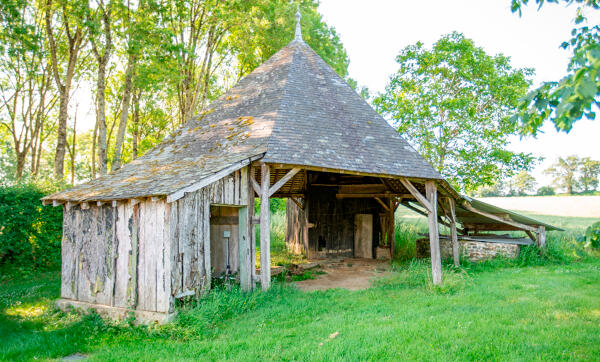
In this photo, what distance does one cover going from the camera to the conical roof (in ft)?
26.9

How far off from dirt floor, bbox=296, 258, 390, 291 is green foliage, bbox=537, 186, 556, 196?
46.7 metres

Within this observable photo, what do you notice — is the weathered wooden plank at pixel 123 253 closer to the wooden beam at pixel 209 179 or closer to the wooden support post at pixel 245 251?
the wooden beam at pixel 209 179

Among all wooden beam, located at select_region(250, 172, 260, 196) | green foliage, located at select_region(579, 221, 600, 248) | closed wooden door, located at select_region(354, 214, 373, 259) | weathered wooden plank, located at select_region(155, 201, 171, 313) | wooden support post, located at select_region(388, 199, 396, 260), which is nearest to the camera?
green foliage, located at select_region(579, 221, 600, 248)

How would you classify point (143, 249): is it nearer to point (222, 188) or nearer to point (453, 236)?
point (222, 188)

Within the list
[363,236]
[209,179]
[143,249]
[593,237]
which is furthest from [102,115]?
[593,237]

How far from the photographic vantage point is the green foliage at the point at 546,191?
5110 centimetres

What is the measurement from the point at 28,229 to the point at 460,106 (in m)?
15.5

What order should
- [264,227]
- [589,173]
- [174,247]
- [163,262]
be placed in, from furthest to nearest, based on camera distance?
[589,173]
[264,227]
[174,247]
[163,262]

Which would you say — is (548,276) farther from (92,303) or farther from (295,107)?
(92,303)

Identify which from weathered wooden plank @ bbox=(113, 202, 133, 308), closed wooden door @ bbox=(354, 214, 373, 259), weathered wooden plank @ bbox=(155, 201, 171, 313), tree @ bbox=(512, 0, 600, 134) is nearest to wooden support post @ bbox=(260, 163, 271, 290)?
weathered wooden plank @ bbox=(155, 201, 171, 313)

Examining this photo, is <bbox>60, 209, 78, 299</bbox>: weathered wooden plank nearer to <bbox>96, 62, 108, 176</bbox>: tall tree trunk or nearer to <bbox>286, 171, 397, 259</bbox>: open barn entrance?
<bbox>96, 62, 108, 176</bbox>: tall tree trunk

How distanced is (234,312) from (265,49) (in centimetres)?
1456

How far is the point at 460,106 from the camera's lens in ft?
54.1

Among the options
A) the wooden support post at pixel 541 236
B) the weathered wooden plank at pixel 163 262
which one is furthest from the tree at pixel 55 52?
the wooden support post at pixel 541 236
